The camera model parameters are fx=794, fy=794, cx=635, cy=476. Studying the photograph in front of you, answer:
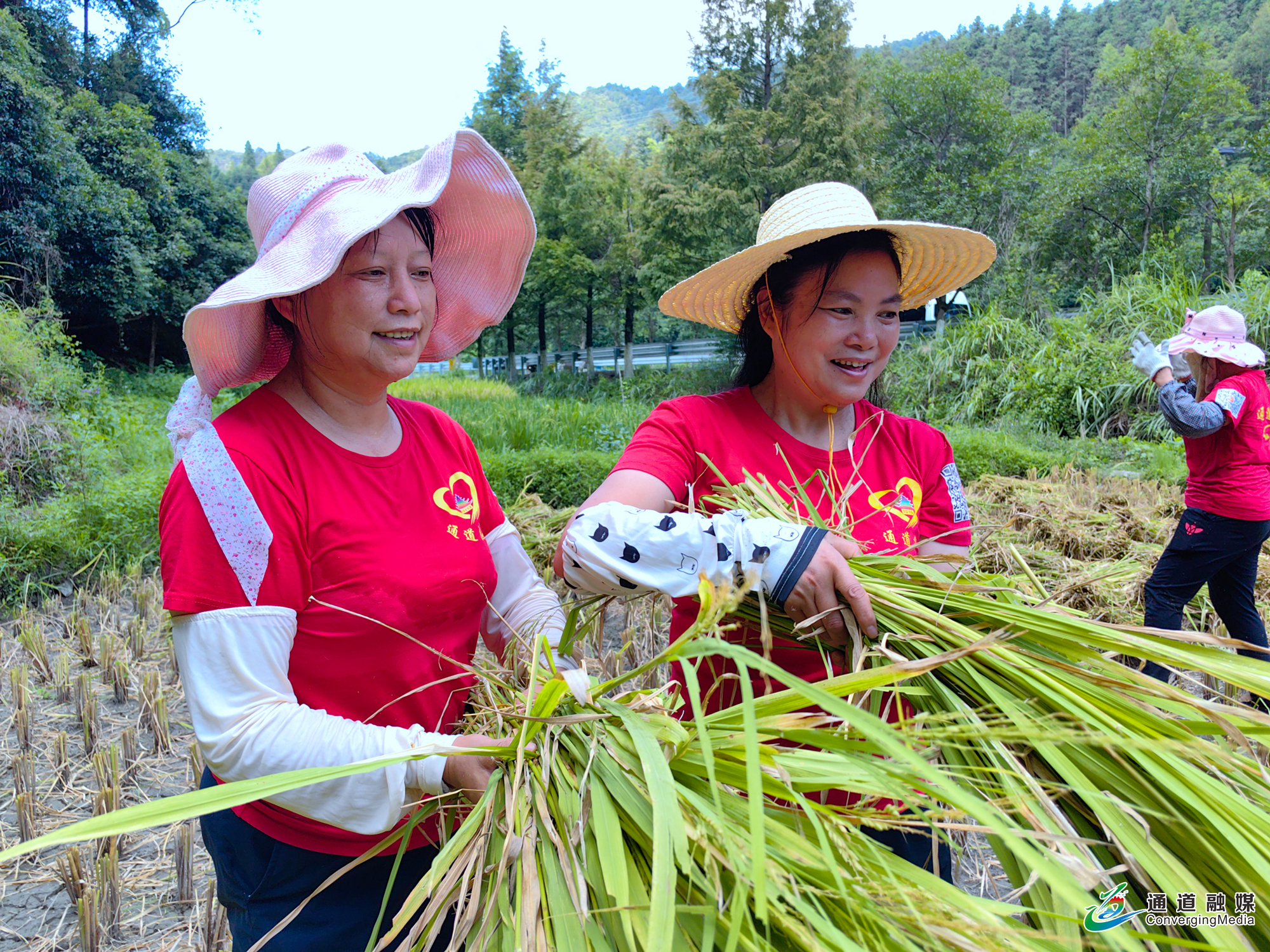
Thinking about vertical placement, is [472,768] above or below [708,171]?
below

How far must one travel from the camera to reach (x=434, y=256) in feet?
5.22

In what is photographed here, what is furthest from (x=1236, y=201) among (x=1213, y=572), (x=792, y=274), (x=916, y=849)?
(x=916, y=849)

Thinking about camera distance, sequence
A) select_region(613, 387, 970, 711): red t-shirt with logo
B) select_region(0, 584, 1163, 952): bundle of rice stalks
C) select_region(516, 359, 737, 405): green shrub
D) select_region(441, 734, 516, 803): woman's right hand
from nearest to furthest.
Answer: select_region(0, 584, 1163, 952): bundle of rice stalks < select_region(441, 734, 516, 803): woman's right hand < select_region(613, 387, 970, 711): red t-shirt with logo < select_region(516, 359, 737, 405): green shrub

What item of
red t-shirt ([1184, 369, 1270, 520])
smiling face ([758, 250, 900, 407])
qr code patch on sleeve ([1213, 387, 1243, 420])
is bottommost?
red t-shirt ([1184, 369, 1270, 520])

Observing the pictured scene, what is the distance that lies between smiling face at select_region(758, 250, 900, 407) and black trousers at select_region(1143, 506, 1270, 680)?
2549 millimetres

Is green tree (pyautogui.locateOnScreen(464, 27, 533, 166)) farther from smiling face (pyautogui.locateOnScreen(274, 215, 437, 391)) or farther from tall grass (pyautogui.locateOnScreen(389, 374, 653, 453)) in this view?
smiling face (pyautogui.locateOnScreen(274, 215, 437, 391))

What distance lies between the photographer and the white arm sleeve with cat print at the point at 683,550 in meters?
1.10

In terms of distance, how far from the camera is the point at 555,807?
0.88m

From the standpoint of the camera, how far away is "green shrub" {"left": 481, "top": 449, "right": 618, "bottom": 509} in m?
6.02

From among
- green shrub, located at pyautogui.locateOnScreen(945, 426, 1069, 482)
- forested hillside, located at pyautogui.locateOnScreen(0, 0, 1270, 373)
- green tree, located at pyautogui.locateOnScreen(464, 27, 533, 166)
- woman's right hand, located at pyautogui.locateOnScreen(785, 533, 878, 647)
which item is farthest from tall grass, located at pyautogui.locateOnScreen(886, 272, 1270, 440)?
green tree, located at pyautogui.locateOnScreen(464, 27, 533, 166)

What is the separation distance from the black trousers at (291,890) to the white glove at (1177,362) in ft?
13.4

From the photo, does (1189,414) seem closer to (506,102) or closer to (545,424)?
→ (545,424)

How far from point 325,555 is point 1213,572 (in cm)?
359

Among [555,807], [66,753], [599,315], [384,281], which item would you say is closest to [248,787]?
[555,807]
